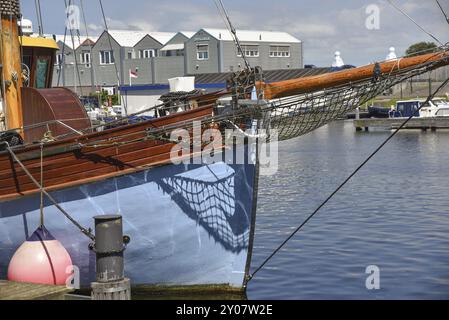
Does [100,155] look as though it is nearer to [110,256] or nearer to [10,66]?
[110,256]

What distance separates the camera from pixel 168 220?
467 inches

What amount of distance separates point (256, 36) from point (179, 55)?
8.71 meters

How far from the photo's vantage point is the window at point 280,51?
255 ft

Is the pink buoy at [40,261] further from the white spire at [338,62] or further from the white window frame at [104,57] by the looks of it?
the white window frame at [104,57]

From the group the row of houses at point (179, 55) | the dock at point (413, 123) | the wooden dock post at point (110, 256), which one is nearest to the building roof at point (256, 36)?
the row of houses at point (179, 55)

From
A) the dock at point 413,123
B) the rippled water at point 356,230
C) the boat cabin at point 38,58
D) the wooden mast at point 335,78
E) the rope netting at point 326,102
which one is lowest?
the dock at point 413,123

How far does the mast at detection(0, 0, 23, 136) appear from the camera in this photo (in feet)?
44.5

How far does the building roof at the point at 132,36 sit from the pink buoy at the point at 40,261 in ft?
236

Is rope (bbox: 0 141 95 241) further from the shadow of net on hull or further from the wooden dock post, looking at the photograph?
the shadow of net on hull

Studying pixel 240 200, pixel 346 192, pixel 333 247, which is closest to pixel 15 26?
pixel 240 200

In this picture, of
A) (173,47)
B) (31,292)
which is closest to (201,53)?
(173,47)

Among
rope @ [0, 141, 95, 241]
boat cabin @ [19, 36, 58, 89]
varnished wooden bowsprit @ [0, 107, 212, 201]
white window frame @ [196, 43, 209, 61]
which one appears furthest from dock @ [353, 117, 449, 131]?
rope @ [0, 141, 95, 241]

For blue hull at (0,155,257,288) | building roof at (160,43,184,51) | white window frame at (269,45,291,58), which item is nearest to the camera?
blue hull at (0,155,257,288)

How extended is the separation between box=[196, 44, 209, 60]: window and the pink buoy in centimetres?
6617
